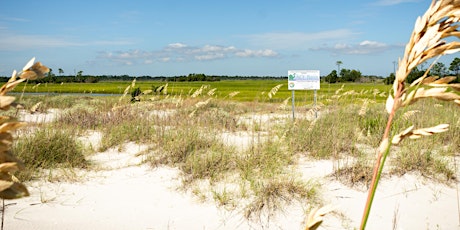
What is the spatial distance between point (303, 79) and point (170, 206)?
742 centimetres

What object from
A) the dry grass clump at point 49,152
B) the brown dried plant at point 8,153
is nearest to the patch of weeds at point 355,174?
the dry grass clump at point 49,152

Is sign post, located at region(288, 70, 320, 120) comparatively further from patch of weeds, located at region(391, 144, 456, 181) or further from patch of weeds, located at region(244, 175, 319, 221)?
patch of weeds, located at region(244, 175, 319, 221)

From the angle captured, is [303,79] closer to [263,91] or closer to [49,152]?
[263,91]

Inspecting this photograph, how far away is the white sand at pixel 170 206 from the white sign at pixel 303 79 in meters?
5.83

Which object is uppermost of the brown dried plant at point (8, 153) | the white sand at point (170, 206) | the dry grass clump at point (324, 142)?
the brown dried plant at point (8, 153)

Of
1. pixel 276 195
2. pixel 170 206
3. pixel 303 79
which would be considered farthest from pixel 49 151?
pixel 303 79

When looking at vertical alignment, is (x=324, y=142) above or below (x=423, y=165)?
above

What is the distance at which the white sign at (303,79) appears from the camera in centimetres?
1048

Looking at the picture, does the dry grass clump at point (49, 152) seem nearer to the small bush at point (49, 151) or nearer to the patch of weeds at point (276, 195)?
the small bush at point (49, 151)

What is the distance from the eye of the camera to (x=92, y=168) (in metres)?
5.01

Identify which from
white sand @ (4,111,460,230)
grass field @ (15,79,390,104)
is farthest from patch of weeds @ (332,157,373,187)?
grass field @ (15,79,390,104)

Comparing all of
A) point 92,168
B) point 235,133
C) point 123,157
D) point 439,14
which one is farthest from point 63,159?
point 439,14

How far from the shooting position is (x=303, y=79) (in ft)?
34.6

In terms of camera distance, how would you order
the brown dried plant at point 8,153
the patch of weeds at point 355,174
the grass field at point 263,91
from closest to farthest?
the brown dried plant at point 8,153, the patch of weeds at point 355,174, the grass field at point 263,91
